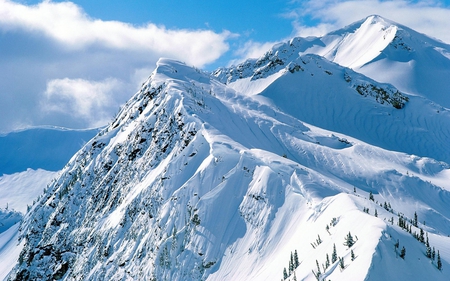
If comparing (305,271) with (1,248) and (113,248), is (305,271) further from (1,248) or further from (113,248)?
(1,248)

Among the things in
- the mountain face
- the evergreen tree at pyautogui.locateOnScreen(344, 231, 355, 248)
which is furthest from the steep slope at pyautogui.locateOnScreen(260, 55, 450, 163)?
the evergreen tree at pyautogui.locateOnScreen(344, 231, 355, 248)

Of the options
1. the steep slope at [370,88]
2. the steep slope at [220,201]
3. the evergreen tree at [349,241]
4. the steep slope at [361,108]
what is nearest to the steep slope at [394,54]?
the steep slope at [370,88]

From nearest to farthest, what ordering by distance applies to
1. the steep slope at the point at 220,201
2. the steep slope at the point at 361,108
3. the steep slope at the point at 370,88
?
1. the steep slope at the point at 220,201
2. the steep slope at the point at 361,108
3. the steep slope at the point at 370,88

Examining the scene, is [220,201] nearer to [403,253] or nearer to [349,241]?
[349,241]

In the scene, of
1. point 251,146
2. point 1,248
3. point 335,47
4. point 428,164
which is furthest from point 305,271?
point 335,47

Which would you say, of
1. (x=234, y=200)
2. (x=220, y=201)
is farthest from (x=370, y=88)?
(x=220, y=201)

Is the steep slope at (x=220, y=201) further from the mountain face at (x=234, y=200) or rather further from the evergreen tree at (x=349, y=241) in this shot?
the evergreen tree at (x=349, y=241)
